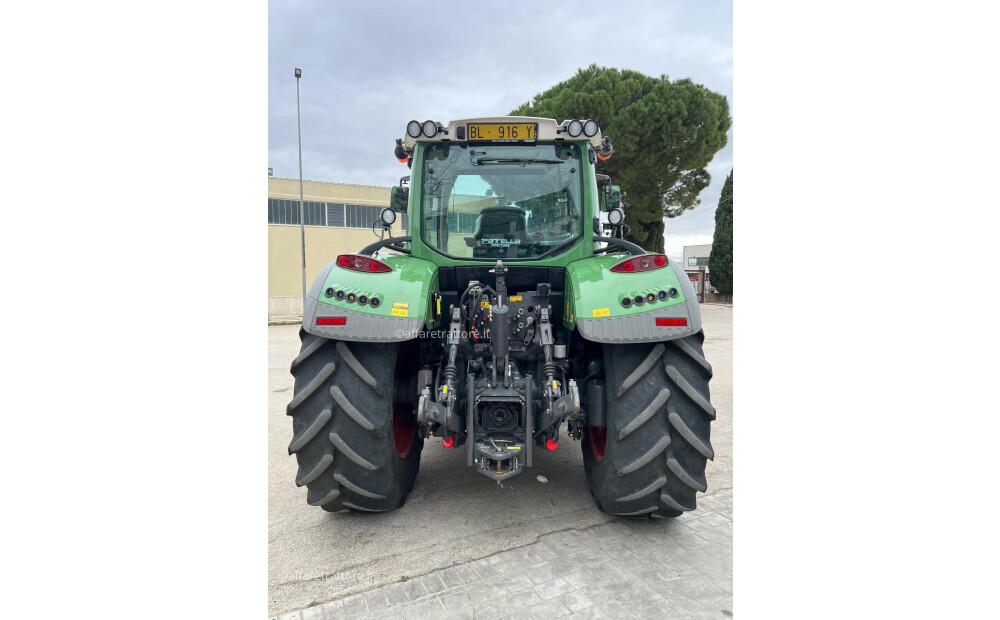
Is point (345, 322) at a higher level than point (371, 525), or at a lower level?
higher

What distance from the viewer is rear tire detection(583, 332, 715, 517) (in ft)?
7.90

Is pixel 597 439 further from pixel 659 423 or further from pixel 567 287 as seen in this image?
pixel 567 287

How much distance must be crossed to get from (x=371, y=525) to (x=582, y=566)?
116 cm

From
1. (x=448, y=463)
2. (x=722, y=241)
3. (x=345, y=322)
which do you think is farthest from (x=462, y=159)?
(x=722, y=241)

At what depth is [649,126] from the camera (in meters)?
13.8

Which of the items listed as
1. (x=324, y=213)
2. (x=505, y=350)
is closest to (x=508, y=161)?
(x=505, y=350)

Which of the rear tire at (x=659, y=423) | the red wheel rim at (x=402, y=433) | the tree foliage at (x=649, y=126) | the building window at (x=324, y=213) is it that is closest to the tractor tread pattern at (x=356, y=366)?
the red wheel rim at (x=402, y=433)

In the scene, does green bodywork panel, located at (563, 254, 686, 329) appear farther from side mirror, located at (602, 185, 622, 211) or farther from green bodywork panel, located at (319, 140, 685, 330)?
side mirror, located at (602, 185, 622, 211)

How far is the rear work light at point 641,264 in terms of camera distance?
2.55 metres

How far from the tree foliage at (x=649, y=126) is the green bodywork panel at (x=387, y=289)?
12108mm

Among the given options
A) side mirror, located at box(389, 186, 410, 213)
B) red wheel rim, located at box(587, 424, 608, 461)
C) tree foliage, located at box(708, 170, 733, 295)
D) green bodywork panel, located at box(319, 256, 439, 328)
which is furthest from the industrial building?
red wheel rim, located at box(587, 424, 608, 461)

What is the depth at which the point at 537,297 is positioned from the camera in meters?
3.06

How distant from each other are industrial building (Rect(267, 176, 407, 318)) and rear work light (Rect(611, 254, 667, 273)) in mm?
18160

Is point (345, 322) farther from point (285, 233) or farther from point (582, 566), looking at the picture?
point (285, 233)
